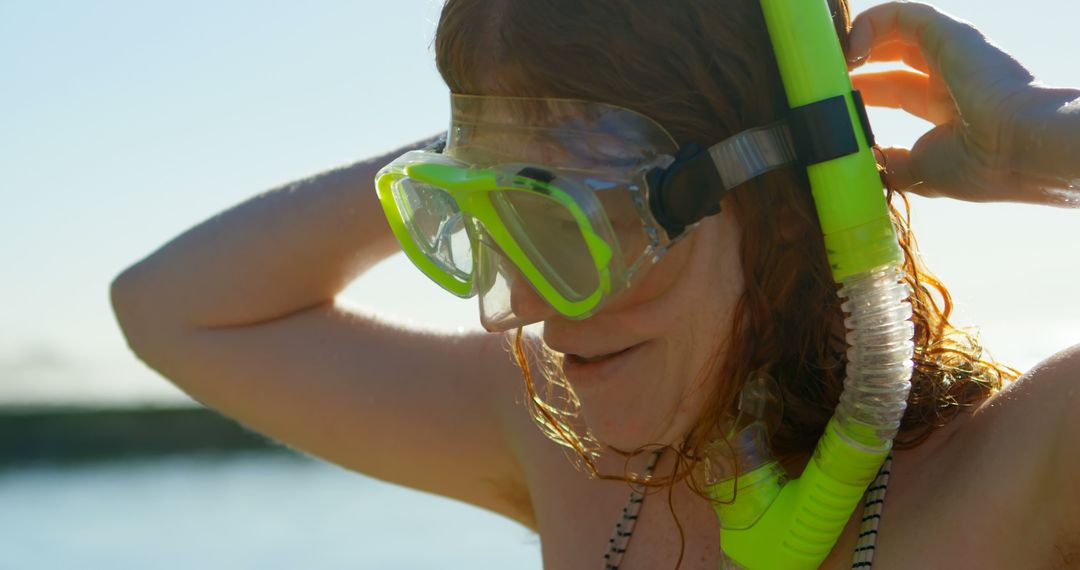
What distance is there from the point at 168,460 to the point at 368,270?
13530 millimetres

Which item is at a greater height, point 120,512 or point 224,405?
point 224,405

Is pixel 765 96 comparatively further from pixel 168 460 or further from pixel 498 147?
pixel 168 460

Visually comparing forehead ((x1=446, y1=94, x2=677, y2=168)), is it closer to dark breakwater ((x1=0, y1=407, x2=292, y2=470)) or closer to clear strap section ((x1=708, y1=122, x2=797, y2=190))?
clear strap section ((x1=708, y1=122, x2=797, y2=190))

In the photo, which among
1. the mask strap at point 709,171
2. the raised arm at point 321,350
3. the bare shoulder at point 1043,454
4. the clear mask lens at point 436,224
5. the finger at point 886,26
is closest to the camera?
the bare shoulder at point 1043,454

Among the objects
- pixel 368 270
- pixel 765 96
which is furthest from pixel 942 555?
pixel 368 270

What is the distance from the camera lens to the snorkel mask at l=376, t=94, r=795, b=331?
1551 mm

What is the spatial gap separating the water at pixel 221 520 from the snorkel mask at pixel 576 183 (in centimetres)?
665

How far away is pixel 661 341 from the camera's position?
66.2 inches

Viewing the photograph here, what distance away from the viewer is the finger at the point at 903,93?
1.73 metres

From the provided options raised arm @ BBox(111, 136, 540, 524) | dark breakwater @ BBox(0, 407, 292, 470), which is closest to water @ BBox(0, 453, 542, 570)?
dark breakwater @ BBox(0, 407, 292, 470)

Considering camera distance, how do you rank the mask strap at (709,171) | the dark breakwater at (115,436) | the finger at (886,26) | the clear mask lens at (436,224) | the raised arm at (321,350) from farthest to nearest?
the dark breakwater at (115,436) → the raised arm at (321,350) → the clear mask lens at (436,224) → the finger at (886,26) → the mask strap at (709,171)

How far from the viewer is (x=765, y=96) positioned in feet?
5.26

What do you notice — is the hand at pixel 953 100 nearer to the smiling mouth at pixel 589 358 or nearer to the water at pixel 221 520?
the smiling mouth at pixel 589 358

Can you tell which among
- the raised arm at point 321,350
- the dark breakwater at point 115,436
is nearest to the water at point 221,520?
the dark breakwater at point 115,436
